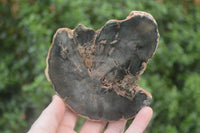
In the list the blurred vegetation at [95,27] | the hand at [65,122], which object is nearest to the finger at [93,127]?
the hand at [65,122]

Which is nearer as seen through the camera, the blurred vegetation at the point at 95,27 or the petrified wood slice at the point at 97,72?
the petrified wood slice at the point at 97,72

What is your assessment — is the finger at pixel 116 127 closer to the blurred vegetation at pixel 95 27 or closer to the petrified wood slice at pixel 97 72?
the petrified wood slice at pixel 97 72

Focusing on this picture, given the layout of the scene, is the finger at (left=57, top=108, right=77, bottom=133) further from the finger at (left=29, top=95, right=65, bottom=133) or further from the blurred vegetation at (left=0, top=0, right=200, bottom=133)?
the blurred vegetation at (left=0, top=0, right=200, bottom=133)

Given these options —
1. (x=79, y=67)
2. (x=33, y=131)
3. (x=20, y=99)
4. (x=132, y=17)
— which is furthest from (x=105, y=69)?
(x=20, y=99)

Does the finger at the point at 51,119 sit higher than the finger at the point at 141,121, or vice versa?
the finger at the point at 51,119

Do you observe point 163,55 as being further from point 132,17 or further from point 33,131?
point 33,131

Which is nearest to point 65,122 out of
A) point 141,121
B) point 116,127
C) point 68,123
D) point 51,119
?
point 68,123

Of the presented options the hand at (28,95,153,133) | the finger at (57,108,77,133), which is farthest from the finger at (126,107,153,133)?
the finger at (57,108,77,133)

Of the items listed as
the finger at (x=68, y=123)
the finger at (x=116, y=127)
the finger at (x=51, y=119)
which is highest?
the finger at (x=51, y=119)

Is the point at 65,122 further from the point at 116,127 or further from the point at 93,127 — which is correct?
the point at 116,127
